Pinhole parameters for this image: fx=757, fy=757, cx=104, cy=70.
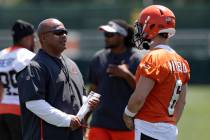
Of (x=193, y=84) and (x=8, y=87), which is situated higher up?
(x=8, y=87)

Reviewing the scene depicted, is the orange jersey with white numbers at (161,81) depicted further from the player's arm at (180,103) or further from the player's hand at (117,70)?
the player's hand at (117,70)

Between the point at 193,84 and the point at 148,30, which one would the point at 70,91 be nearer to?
the point at 148,30

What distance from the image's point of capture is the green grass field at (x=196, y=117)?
593 inches

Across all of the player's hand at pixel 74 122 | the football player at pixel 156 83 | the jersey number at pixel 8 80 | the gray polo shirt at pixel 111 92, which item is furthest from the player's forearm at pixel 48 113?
the gray polo shirt at pixel 111 92

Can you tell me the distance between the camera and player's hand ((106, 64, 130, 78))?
9.29 m

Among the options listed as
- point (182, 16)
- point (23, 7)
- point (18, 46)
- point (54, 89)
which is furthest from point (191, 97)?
point (54, 89)

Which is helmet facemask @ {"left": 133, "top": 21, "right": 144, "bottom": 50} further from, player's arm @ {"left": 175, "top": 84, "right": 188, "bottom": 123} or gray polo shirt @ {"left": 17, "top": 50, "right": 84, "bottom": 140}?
gray polo shirt @ {"left": 17, "top": 50, "right": 84, "bottom": 140}

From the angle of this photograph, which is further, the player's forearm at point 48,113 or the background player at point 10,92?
the background player at point 10,92

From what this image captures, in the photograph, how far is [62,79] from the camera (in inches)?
291

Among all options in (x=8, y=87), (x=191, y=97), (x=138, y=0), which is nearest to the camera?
(x=8, y=87)

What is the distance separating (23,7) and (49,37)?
981 inches

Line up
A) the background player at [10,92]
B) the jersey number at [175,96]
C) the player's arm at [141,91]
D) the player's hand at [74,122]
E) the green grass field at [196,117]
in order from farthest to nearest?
the green grass field at [196,117] → the background player at [10,92] → the player's hand at [74,122] → the jersey number at [175,96] → the player's arm at [141,91]

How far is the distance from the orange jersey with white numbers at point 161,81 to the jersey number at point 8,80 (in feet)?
7.04

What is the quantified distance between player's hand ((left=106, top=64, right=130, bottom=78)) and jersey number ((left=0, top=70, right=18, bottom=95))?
1313 mm
